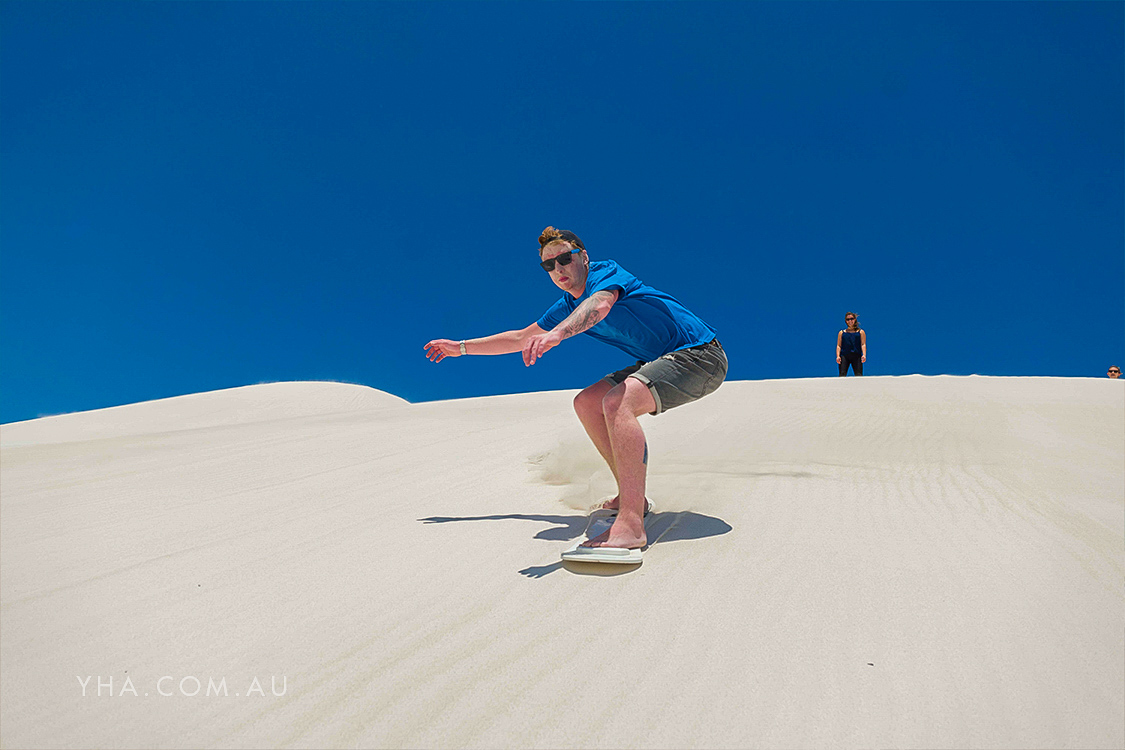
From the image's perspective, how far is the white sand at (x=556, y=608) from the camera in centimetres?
187

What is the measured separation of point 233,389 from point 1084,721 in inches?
993

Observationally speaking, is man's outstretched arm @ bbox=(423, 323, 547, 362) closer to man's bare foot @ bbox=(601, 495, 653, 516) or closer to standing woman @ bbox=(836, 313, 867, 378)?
man's bare foot @ bbox=(601, 495, 653, 516)

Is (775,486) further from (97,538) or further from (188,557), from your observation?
(97,538)

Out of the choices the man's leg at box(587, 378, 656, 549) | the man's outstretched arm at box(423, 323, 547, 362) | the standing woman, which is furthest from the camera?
the standing woman

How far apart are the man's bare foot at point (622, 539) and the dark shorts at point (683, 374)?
59 cm

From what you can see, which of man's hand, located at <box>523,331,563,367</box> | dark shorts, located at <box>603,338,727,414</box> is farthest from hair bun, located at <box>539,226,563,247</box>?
dark shorts, located at <box>603,338,727,414</box>

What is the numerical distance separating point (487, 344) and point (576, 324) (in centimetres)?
99

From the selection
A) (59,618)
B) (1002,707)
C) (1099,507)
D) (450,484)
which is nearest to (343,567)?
(59,618)

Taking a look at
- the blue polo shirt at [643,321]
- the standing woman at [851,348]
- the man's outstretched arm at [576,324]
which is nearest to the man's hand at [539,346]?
the man's outstretched arm at [576,324]

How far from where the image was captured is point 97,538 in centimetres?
351

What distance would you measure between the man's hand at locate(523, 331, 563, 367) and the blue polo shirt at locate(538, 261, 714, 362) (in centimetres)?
37

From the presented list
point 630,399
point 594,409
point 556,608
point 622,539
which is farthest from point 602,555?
point 594,409

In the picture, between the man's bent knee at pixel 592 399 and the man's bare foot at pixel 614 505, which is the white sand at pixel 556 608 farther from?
the man's bent knee at pixel 592 399

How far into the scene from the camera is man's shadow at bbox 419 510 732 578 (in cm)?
290
